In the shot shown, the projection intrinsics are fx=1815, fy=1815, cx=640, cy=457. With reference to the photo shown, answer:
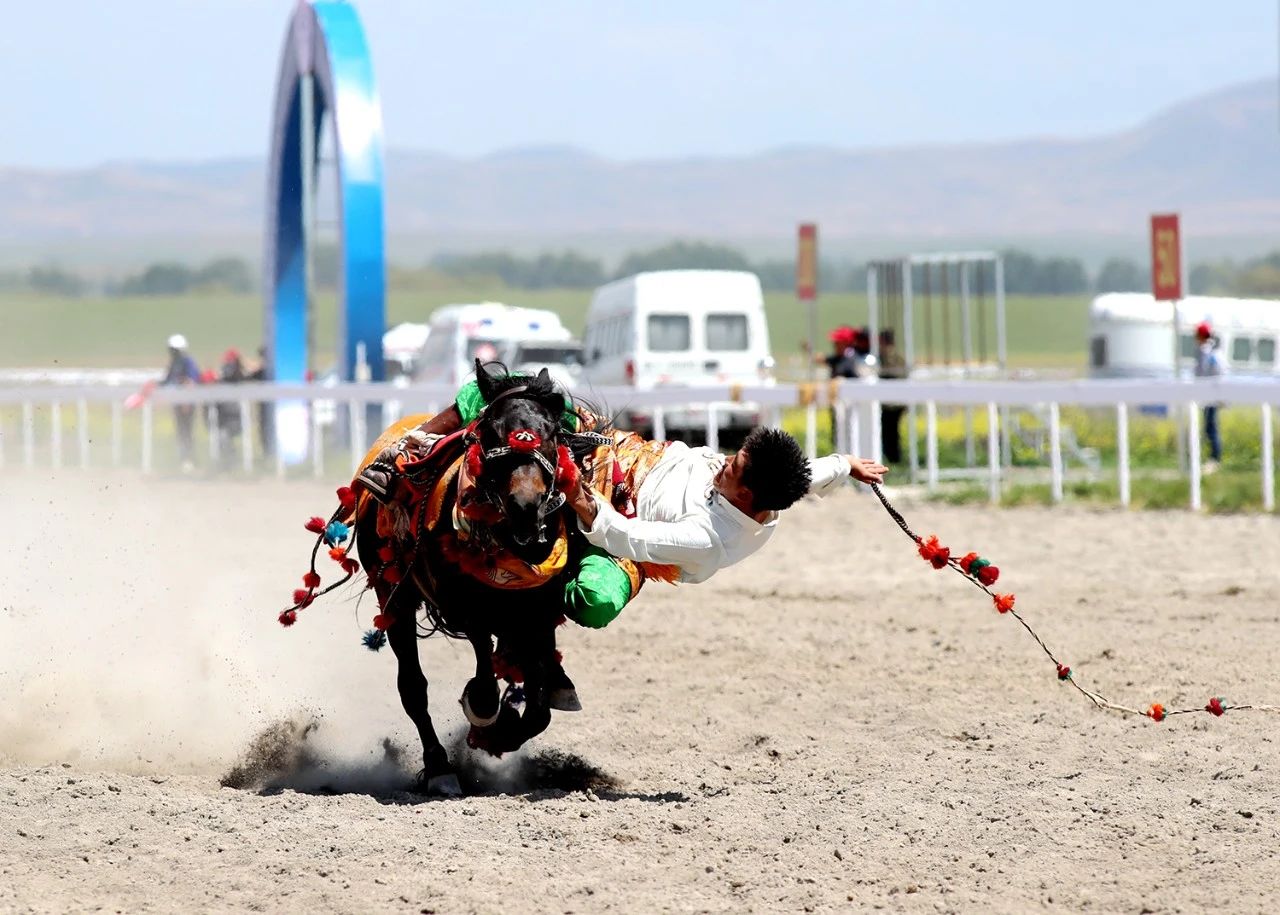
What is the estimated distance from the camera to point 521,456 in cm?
525

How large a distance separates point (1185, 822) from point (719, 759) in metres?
1.80

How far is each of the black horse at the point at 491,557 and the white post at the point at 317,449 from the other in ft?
42.3

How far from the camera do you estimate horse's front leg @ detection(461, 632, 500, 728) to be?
587 cm

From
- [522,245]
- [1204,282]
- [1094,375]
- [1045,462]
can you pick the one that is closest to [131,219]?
[522,245]

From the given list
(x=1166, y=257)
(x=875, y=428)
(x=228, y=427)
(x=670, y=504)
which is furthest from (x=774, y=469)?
(x=228, y=427)

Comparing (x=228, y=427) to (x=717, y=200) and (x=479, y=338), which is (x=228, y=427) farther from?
(x=717, y=200)

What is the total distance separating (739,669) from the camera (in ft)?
26.9

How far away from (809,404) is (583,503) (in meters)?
10.8

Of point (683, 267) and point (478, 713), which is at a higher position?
point (683, 267)

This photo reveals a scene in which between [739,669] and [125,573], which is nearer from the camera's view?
[739,669]

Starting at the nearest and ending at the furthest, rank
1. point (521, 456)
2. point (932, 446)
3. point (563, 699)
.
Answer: point (521, 456) → point (563, 699) → point (932, 446)

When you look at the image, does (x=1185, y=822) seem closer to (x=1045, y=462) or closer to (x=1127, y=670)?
(x=1127, y=670)

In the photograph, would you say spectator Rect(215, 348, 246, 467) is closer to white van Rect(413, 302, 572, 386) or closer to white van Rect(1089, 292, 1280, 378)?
white van Rect(413, 302, 572, 386)

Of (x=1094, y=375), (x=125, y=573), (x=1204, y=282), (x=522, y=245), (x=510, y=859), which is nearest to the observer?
(x=510, y=859)
